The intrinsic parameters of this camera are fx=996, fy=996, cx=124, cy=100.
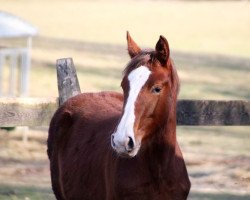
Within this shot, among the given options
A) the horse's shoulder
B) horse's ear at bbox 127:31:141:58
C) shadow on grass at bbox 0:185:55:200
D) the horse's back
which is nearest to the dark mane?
horse's ear at bbox 127:31:141:58

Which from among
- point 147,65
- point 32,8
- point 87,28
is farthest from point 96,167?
point 32,8

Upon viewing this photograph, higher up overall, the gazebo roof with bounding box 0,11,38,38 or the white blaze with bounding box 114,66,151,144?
the white blaze with bounding box 114,66,151,144

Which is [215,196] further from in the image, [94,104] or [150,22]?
[150,22]

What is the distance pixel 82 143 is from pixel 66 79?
157 centimetres

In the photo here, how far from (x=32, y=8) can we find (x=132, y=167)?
52.8 m

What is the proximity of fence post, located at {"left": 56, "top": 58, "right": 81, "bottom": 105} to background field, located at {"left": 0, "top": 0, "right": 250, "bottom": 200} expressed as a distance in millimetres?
2340

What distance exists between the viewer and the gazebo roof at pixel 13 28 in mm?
16850

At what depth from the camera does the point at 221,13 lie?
198 ft

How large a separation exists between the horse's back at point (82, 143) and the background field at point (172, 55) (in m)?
3.14

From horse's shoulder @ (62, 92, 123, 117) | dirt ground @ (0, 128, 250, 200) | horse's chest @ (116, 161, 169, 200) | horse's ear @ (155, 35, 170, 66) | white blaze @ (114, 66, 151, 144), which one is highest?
horse's ear @ (155, 35, 170, 66)

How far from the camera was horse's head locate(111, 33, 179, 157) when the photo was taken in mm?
6156

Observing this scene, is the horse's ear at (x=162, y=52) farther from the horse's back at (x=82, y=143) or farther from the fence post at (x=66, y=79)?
the fence post at (x=66, y=79)

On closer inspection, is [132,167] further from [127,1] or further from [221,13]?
[127,1]

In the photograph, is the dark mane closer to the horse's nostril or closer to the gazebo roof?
the horse's nostril
